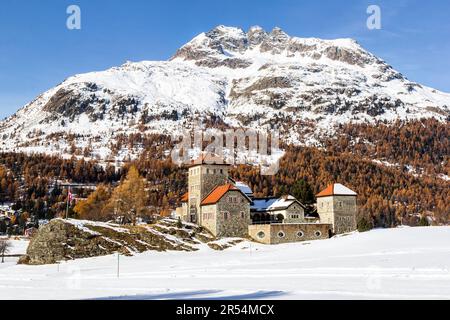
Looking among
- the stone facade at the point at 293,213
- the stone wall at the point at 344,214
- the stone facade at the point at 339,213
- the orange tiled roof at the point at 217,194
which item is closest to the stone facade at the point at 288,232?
the stone facade at the point at 339,213

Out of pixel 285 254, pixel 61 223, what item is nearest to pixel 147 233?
pixel 61 223

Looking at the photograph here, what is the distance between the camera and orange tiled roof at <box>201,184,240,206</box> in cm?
8469

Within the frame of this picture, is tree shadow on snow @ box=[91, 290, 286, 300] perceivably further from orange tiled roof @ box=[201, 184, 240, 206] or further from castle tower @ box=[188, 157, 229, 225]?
castle tower @ box=[188, 157, 229, 225]

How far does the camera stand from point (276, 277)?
39094mm

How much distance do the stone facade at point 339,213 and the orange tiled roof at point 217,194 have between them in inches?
674

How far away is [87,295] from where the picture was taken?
1145 inches

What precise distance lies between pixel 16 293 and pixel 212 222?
178ft

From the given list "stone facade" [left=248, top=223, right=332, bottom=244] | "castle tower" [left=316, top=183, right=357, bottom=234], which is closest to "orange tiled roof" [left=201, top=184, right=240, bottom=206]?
Result: "stone facade" [left=248, top=223, right=332, bottom=244]

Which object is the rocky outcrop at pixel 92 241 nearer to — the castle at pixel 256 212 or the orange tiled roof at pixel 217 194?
the castle at pixel 256 212

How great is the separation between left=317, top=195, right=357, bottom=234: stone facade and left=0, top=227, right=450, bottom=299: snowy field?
61.4ft

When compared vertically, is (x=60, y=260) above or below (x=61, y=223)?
below

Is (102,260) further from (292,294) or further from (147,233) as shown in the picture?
(292,294)

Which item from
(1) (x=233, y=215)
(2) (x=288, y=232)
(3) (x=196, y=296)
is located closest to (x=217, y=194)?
(1) (x=233, y=215)
